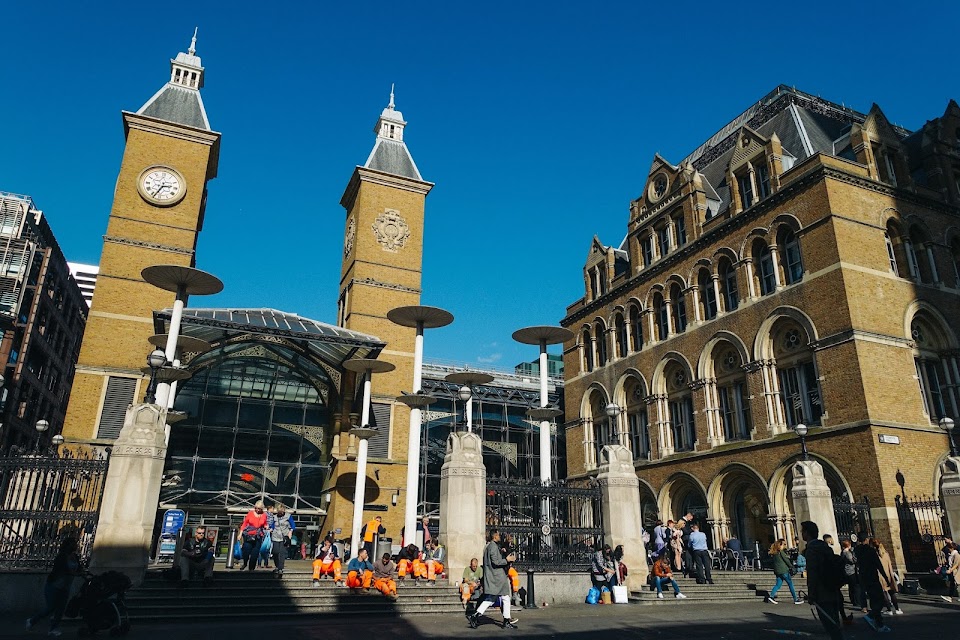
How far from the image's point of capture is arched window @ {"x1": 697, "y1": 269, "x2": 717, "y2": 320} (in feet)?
94.5

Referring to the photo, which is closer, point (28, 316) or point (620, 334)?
point (620, 334)

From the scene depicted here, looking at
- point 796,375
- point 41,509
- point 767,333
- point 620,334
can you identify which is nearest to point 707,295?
point 767,333

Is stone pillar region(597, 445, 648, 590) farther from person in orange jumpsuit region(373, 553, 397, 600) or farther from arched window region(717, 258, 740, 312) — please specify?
arched window region(717, 258, 740, 312)

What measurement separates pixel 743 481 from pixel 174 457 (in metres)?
25.5

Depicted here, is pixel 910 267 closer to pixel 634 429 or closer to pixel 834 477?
pixel 834 477

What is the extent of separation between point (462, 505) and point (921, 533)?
15.2 meters

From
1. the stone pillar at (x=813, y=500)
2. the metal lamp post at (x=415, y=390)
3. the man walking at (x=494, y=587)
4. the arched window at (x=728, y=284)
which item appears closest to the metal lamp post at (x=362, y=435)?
the metal lamp post at (x=415, y=390)

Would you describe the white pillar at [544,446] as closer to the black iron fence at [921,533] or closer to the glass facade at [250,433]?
the black iron fence at [921,533]

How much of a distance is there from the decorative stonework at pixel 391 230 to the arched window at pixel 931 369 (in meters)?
24.6

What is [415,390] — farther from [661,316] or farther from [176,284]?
[661,316]

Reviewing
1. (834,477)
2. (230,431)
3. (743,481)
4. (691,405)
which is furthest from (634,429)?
(230,431)

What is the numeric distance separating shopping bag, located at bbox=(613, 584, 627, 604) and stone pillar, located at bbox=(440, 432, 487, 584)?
11.0ft

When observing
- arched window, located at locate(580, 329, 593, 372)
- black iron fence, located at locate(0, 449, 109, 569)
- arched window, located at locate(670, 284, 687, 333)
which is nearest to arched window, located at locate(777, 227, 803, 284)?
arched window, located at locate(670, 284, 687, 333)

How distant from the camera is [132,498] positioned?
1349cm
